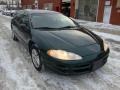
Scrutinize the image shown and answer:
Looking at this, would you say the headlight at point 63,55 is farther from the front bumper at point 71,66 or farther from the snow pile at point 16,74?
the snow pile at point 16,74

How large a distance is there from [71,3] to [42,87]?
21.1m

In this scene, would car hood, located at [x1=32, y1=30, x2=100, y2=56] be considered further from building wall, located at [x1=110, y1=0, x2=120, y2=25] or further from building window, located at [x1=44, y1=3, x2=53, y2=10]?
building window, located at [x1=44, y1=3, x2=53, y2=10]

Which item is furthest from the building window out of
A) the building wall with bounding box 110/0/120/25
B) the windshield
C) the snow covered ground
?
the snow covered ground

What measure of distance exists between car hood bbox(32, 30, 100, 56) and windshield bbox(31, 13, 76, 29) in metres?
0.41

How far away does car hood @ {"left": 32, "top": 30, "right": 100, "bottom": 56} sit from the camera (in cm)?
367

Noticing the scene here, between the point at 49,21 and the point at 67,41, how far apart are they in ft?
4.62

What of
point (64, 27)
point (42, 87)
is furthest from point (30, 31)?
point (42, 87)

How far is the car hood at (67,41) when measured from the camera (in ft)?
12.0

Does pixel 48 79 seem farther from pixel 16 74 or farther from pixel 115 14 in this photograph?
pixel 115 14

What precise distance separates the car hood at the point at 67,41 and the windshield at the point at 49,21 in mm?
413

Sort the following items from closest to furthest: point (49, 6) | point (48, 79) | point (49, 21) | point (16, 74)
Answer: point (48, 79)
point (16, 74)
point (49, 21)
point (49, 6)

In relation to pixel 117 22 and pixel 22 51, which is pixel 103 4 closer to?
pixel 117 22

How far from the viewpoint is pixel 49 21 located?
5.06m

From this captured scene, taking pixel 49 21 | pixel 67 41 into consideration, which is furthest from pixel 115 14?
pixel 67 41
